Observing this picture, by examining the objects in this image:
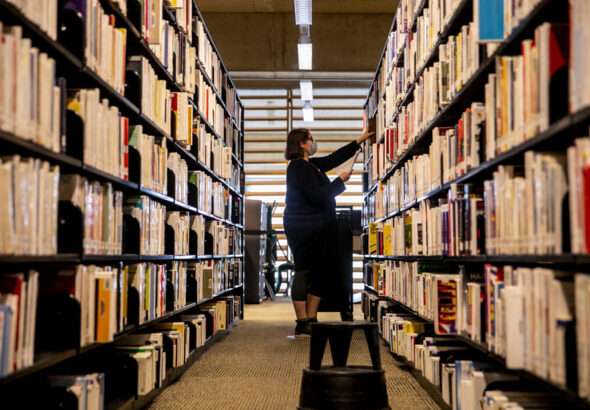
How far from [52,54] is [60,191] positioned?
44 cm

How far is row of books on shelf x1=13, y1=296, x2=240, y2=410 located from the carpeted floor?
13 centimetres

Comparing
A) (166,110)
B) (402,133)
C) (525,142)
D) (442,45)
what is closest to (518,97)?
(525,142)

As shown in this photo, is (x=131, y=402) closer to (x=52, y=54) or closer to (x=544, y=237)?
(x=52, y=54)

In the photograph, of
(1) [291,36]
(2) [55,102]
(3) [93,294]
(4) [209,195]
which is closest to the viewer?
(2) [55,102]

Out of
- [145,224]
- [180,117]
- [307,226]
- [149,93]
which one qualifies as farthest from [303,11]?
[145,224]

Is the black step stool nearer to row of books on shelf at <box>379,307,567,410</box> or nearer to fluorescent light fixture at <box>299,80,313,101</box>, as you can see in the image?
row of books on shelf at <box>379,307,567,410</box>

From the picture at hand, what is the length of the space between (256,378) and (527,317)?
86.4 inches

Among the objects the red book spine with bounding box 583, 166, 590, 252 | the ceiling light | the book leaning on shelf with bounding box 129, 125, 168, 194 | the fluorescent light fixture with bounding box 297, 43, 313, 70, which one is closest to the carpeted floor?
the book leaning on shelf with bounding box 129, 125, 168, 194

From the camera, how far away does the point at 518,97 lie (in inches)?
79.7

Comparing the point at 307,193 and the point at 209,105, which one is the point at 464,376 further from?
the point at 209,105

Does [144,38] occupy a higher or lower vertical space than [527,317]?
higher

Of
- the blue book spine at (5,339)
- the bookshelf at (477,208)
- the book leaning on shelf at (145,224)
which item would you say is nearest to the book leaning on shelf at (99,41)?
the book leaning on shelf at (145,224)

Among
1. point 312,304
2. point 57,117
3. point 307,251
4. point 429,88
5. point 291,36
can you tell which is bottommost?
point 312,304

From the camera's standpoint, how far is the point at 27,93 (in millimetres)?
1903
